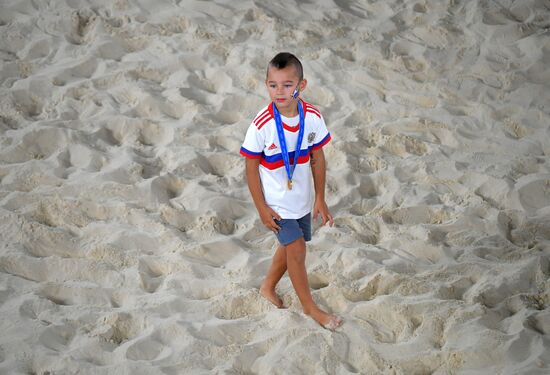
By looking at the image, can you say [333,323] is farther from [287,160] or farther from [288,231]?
[287,160]

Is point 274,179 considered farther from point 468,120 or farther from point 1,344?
point 468,120

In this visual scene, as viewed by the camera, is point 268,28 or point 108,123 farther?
point 268,28

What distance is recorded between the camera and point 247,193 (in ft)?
13.4

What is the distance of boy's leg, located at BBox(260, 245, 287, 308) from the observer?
329 centimetres

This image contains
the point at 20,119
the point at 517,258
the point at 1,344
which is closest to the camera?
the point at 1,344

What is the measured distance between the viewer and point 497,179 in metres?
4.16

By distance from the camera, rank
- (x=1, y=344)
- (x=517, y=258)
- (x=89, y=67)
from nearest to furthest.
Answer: (x=1, y=344)
(x=517, y=258)
(x=89, y=67)

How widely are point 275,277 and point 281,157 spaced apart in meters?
0.59

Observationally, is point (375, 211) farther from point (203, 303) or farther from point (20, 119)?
point (20, 119)

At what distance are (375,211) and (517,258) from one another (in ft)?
2.48

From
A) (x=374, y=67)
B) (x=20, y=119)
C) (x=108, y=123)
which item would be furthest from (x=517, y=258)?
(x=20, y=119)

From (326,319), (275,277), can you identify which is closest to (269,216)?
(275,277)

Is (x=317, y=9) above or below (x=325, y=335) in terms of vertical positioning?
above

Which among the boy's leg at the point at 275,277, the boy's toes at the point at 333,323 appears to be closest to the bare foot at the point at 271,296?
the boy's leg at the point at 275,277
